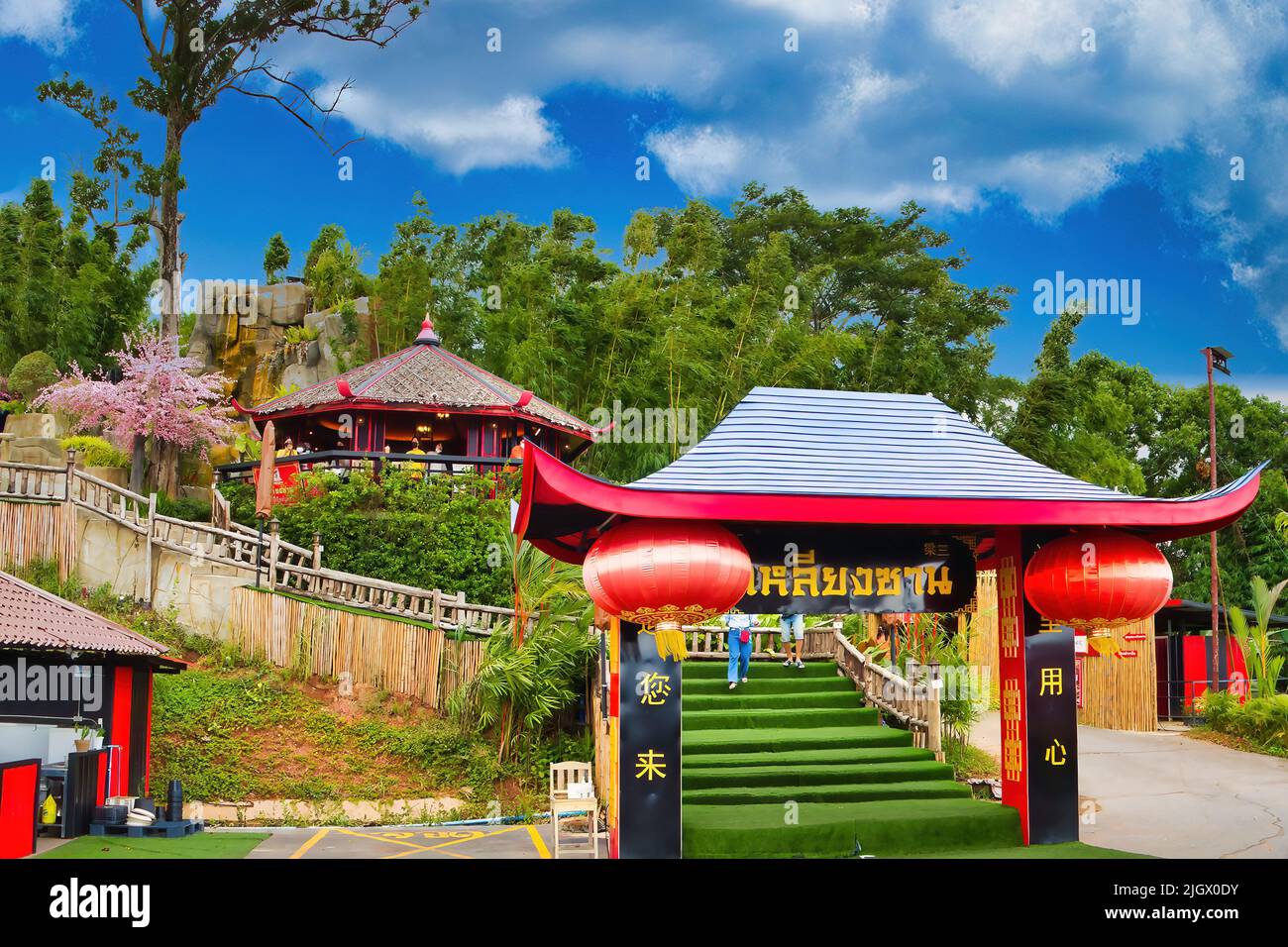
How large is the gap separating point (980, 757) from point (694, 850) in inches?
253

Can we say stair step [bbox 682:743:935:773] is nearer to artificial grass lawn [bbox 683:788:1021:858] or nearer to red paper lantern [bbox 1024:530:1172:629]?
artificial grass lawn [bbox 683:788:1021:858]

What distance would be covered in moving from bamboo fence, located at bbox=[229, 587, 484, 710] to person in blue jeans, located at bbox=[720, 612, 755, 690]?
134 inches

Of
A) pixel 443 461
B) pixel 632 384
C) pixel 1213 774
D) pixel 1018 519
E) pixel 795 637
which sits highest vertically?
pixel 632 384

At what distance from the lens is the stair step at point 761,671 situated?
15.1 meters

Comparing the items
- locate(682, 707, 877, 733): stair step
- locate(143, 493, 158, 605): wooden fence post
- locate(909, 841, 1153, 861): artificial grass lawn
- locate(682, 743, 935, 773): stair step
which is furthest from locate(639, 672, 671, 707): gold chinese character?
locate(143, 493, 158, 605): wooden fence post

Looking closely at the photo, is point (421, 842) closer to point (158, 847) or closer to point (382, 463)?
point (158, 847)

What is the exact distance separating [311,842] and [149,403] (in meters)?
14.3

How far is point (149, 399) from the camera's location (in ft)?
76.3

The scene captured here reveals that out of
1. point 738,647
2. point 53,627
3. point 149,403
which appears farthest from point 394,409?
point 53,627

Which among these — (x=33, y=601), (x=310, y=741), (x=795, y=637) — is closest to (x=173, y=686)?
(x=310, y=741)

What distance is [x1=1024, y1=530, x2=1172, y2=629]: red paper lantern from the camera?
359 inches

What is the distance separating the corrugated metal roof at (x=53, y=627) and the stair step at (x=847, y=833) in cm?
612

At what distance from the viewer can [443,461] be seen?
20688 millimetres

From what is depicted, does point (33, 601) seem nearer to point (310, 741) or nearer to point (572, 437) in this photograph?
point (310, 741)
